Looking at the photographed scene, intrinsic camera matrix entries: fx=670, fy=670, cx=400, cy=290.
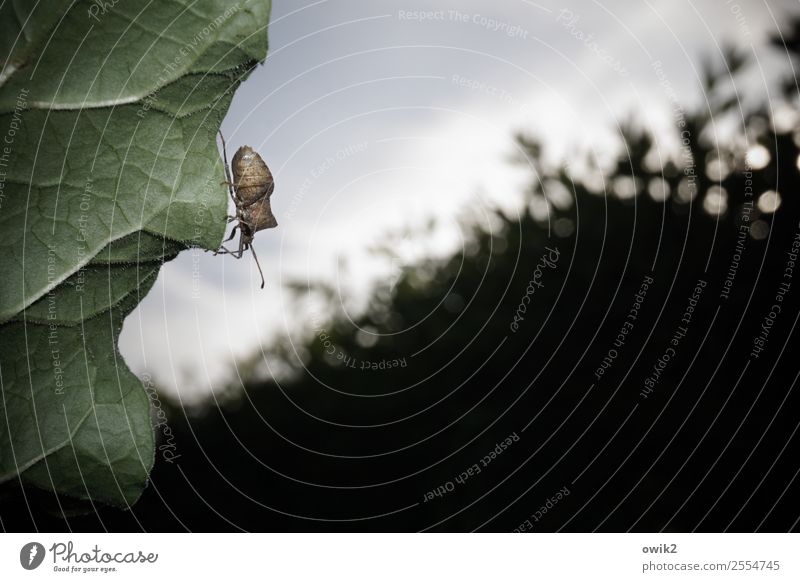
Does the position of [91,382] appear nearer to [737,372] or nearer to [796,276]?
[737,372]

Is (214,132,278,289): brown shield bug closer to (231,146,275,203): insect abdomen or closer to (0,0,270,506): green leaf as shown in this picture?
(231,146,275,203): insect abdomen
